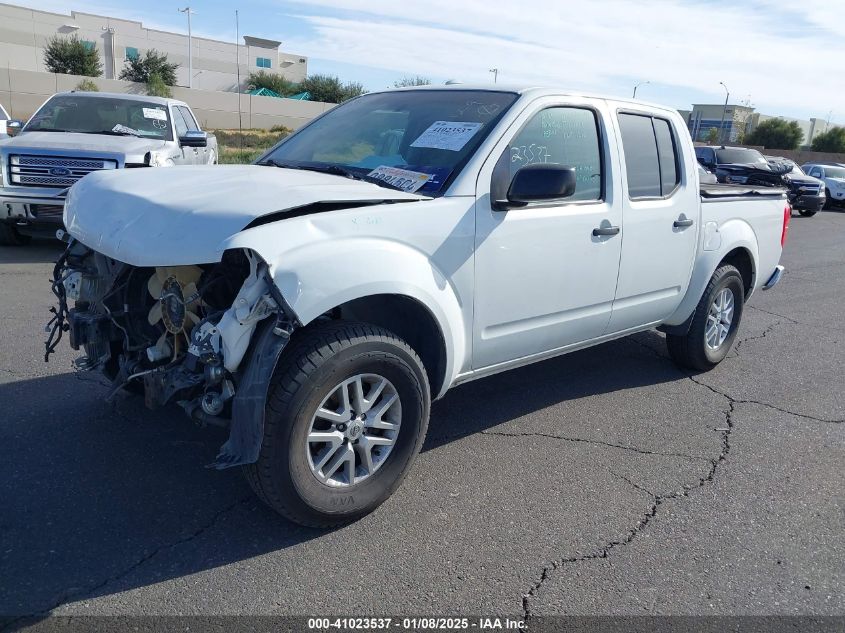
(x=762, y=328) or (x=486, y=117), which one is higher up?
(x=486, y=117)

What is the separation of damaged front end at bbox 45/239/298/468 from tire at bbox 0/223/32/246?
596 centimetres

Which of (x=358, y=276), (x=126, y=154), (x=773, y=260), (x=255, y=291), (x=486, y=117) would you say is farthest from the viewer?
(x=126, y=154)

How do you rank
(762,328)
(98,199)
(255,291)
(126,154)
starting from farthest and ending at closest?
(126,154) < (762,328) < (98,199) < (255,291)

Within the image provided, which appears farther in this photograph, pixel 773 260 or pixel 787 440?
pixel 773 260

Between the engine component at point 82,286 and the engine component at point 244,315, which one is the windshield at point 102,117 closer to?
the engine component at point 82,286

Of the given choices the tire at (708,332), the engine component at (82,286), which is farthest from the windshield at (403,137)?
the tire at (708,332)

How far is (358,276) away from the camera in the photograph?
10.1 feet

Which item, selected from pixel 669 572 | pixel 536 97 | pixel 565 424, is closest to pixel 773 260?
pixel 565 424

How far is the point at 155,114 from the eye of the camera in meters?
10.0

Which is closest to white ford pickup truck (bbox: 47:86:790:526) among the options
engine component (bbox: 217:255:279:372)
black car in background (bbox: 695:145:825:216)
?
engine component (bbox: 217:255:279:372)

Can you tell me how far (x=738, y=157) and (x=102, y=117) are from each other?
17.7m

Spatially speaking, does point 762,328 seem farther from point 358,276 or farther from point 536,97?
point 358,276

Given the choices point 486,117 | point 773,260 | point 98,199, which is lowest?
point 773,260

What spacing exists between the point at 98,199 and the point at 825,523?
12.5 feet
